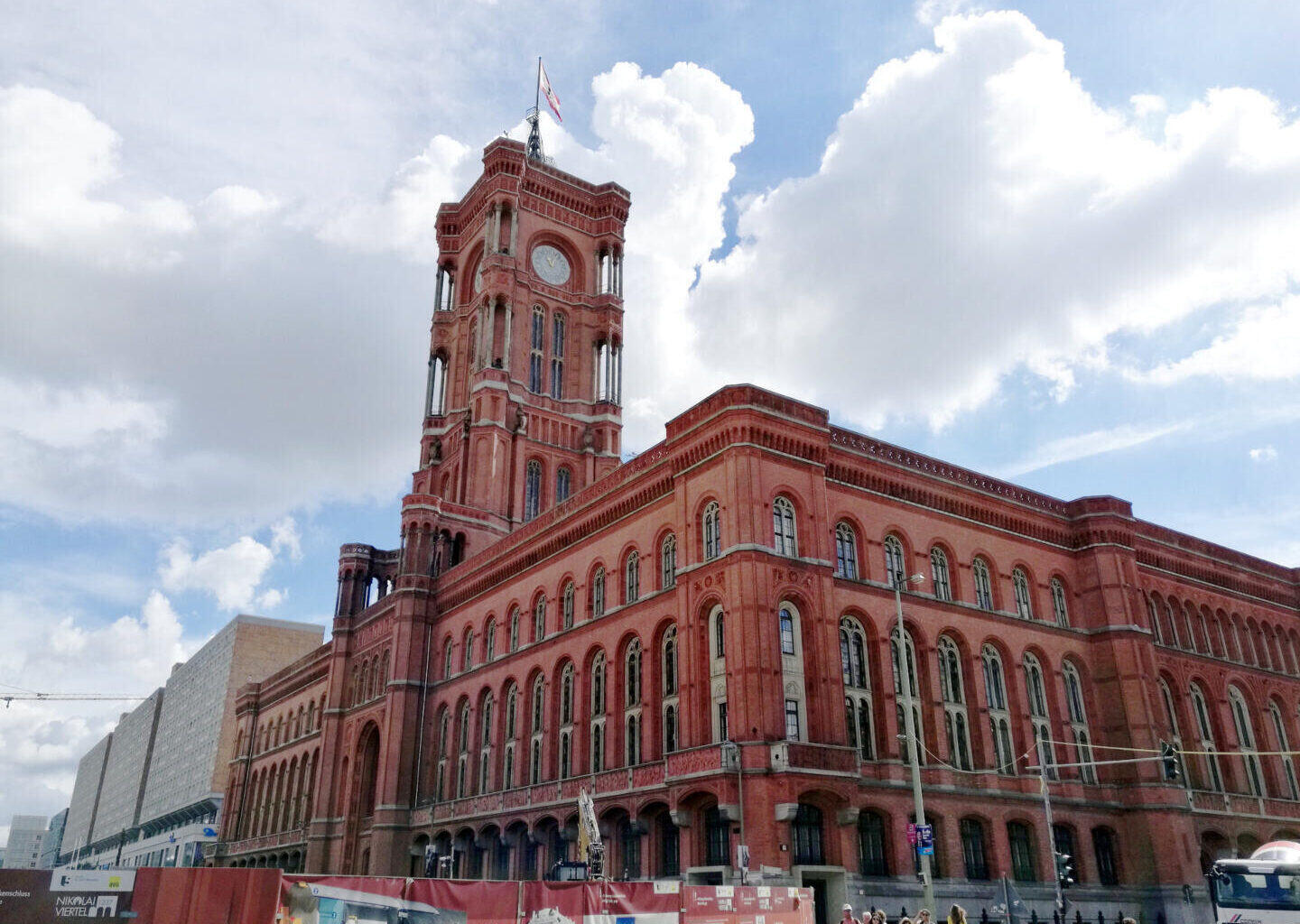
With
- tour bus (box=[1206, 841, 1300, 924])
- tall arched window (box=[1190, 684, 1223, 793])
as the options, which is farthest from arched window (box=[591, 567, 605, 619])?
tall arched window (box=[1190, 684, 1223, 793])

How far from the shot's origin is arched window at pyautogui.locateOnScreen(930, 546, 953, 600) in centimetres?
4466

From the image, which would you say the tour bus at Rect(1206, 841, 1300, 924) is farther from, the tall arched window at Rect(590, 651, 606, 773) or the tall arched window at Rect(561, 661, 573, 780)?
the tall arched window at Rect(561, 661, 573, 780)

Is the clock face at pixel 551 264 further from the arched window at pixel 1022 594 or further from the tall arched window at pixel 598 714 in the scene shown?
the arched window at pixel 1022 594

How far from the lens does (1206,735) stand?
51375 millimetres

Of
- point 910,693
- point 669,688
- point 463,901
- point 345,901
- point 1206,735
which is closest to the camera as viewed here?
point 345,901

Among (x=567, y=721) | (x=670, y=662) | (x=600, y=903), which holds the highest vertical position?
(x=670, y=662)

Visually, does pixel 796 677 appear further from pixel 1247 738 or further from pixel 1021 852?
pixel 1247 738

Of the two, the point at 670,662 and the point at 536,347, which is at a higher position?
the point at 536,347

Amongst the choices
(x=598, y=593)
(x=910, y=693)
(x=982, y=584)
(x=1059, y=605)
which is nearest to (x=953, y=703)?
(x=910, y=693)

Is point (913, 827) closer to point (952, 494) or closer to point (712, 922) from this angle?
point (712, 922)

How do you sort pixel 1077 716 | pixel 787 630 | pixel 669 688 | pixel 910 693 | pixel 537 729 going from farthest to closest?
1. pixel 537 729
2. pixel 1077 716
3. pixel 669 688
4. pixel 910 693
5. pixel 787 630

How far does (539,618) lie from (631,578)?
910 centimetres

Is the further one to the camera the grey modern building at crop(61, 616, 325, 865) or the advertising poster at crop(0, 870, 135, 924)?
the grey modern building at crop(61, 616, 325, 865)

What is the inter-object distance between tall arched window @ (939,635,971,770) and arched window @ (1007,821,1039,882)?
10.6 feet
